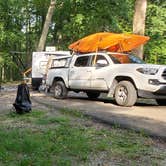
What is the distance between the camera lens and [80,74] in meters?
17.5

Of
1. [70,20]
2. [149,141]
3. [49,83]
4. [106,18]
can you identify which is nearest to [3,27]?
[70,20]

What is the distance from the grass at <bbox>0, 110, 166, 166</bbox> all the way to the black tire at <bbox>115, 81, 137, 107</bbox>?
402 centimetres

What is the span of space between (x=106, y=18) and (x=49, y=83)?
20.0 meters

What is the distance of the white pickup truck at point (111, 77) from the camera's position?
14.7m

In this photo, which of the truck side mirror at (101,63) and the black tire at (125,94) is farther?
the truck side mirror at (101,63)

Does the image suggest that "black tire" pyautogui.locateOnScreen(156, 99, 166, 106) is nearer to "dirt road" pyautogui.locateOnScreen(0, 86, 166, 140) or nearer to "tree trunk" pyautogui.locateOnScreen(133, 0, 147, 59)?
"dirt road" pyautogui.locateOnScreen(0, 86, 166, 140)

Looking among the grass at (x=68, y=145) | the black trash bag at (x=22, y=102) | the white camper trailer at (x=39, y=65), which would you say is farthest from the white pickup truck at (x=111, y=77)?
the white camper trailer at (x=39, y=65)

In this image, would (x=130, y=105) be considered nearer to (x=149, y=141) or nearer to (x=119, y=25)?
(x=149, y=141)

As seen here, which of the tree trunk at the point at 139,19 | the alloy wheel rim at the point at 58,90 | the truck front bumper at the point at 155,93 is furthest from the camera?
the tree trunk at the point at 139,19

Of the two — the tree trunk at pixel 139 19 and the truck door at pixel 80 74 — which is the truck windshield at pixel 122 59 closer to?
the truck door at pixel 80 74

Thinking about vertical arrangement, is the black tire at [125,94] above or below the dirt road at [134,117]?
above

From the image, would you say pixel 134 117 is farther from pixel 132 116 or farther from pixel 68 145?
pixel 68 145

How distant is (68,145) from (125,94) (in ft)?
22.5

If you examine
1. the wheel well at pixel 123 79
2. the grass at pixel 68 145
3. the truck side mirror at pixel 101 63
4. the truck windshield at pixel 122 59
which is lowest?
the grass at pixel 68 145
